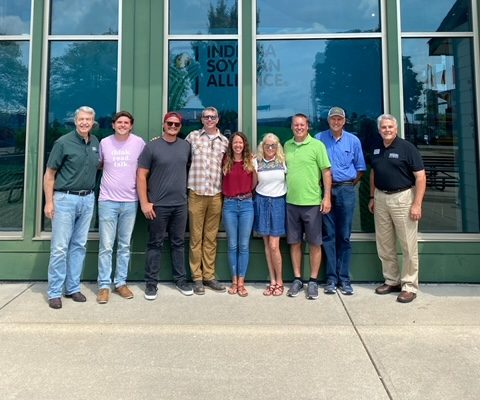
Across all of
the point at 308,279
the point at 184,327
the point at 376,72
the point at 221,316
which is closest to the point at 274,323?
the point at 221,316

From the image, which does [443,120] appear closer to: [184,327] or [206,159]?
[206,159]

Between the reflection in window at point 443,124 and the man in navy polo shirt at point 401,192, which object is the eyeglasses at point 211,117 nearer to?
the man in navy polo shirt at point 401,192

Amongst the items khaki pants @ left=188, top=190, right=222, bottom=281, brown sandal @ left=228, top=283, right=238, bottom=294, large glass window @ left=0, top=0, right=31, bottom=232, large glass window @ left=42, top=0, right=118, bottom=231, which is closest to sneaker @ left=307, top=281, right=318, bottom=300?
brown sandal @ left=228, top=283, right=238, bottom=294

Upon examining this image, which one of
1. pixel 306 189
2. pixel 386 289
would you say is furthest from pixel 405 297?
pixel 306 189

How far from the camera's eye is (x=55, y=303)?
4.46 metres

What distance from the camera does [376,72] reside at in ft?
17.6

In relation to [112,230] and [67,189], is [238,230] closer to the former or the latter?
[112,230]

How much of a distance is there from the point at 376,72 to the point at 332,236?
6.66ft

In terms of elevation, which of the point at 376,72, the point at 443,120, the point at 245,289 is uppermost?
the point at 376,72

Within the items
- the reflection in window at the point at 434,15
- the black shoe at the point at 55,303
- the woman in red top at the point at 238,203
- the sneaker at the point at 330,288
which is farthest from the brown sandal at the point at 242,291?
the reflection in window at the point at 434,15

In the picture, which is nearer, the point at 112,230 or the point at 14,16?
the point at 112,230

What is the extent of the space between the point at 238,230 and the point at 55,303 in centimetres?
195

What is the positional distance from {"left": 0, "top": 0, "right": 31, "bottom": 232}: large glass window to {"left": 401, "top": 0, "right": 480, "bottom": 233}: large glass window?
4.48 m

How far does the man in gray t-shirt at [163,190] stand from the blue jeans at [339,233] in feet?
4.98
